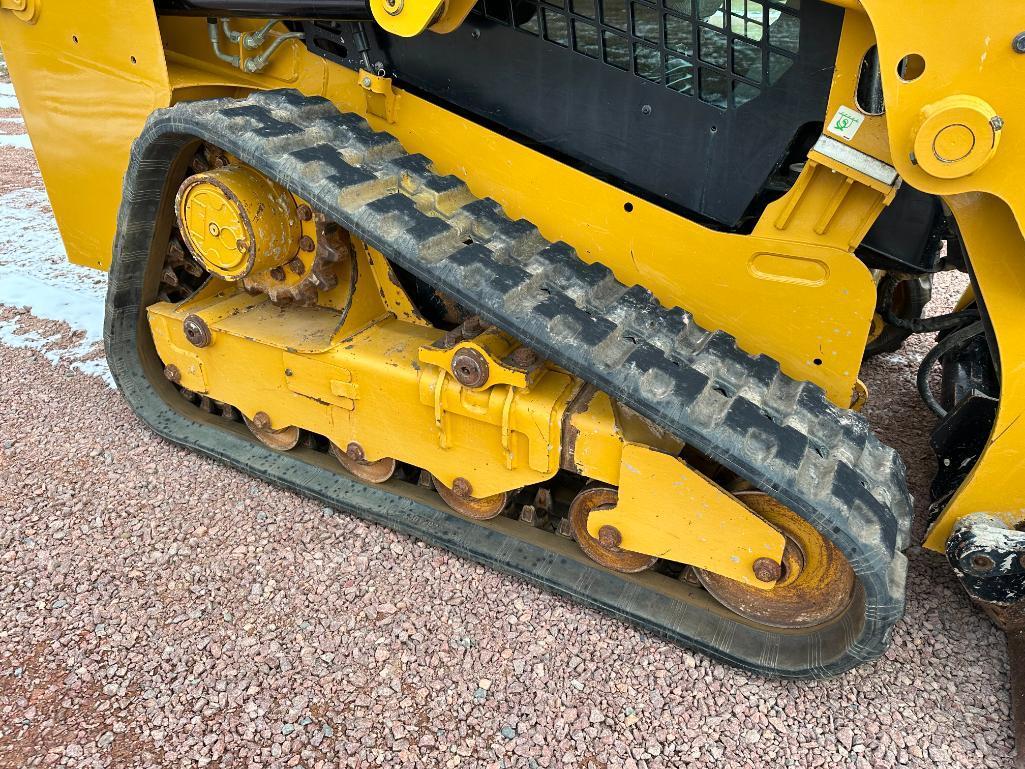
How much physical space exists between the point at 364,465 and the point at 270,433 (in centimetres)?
43

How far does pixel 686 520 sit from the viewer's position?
2.10 m

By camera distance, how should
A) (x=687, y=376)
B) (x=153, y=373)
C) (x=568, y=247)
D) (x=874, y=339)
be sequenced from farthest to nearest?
(x=874, y=339) < (x=153, y=373) < (x=568, y=247) < (x=687, y=376)

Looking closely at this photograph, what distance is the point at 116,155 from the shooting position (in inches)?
115

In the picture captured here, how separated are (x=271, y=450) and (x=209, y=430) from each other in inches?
12.4

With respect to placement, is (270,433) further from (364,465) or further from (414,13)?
(414,13)

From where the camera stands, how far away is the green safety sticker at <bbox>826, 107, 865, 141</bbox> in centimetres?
181

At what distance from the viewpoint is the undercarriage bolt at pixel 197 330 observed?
2.69 m

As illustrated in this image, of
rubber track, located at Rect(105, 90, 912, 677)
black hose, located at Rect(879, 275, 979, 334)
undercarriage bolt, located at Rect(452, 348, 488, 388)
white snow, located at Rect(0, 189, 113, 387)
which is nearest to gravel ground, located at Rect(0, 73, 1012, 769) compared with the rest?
rubber track, located at Rect(105, 90, 912, 677)

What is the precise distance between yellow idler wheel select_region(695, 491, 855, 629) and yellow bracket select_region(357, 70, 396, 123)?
159 centimetres

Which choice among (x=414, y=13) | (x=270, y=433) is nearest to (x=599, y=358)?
(x=414, y=13)

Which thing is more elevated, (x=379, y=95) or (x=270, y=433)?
(x=379, y=95)

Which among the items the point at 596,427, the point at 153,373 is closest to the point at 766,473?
the point at 596,427

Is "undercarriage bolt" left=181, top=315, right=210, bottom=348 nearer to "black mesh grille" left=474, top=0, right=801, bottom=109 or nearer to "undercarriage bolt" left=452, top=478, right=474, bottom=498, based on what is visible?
"undercarriage bolt" left=452, top=478, right=474, bottom=498

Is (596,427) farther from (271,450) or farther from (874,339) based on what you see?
(874,339)
